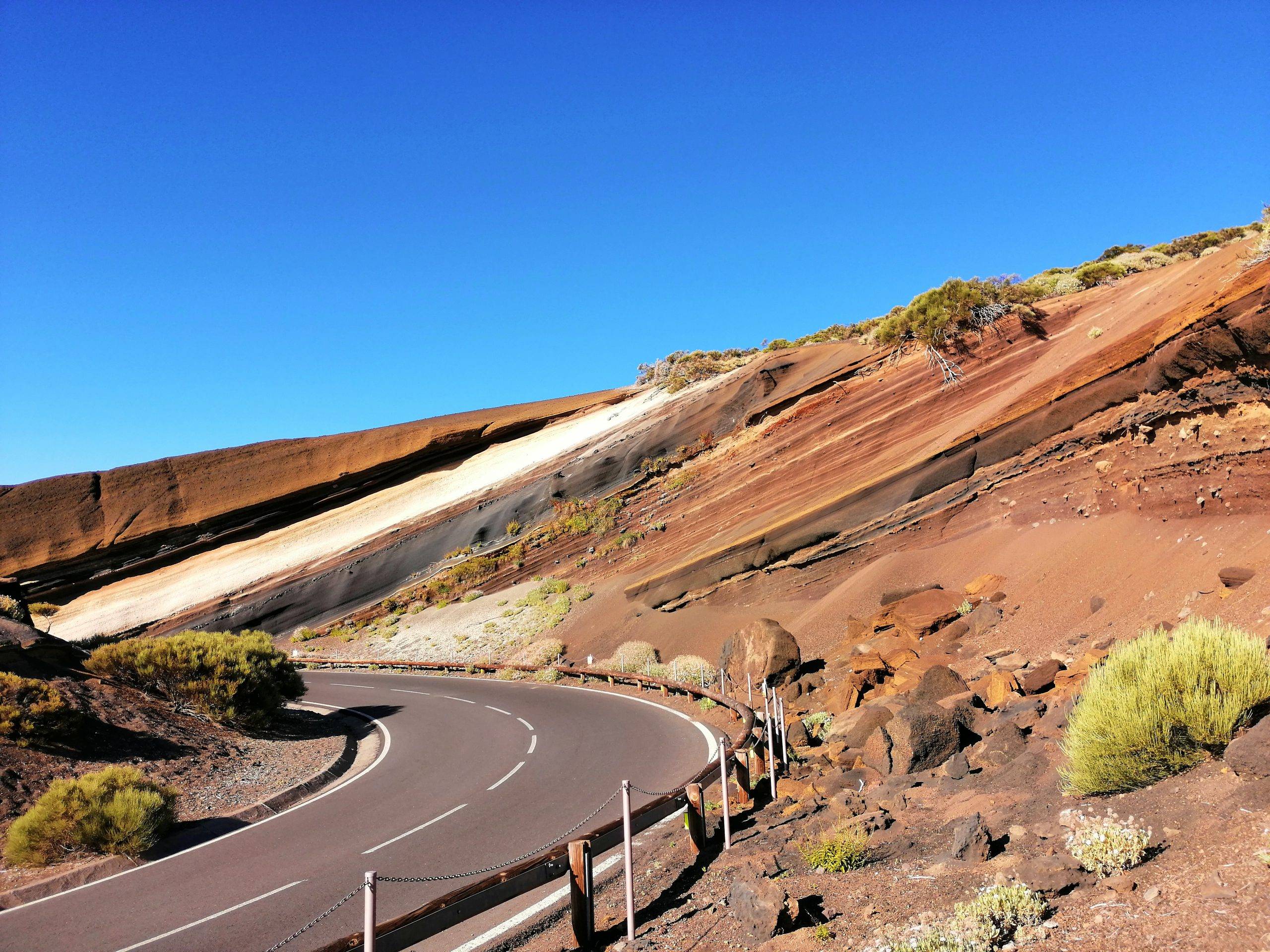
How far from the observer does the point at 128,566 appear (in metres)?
42.8

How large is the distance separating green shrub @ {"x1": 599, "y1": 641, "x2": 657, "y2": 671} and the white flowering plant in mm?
18357

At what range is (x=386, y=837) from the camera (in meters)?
9.03

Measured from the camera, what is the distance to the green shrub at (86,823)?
8.39m

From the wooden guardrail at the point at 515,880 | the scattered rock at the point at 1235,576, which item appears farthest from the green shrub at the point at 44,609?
the scattered rock at the point at 1235,576

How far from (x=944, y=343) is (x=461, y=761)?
1809cm

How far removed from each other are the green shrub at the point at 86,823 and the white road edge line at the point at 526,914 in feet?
17.2

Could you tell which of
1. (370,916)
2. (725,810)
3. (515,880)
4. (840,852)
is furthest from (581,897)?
(725,810)

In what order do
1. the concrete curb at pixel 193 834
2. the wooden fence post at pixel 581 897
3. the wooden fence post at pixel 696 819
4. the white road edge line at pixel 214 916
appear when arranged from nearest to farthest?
the wooden fence post at pixel 581 897 < the white road edge line at pixel 214 916 < the wooden fence post at pixel 696 819 < the concrete curb at pixel 193 834

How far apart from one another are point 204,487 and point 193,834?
4036cm

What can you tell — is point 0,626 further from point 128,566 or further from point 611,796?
point 128,566

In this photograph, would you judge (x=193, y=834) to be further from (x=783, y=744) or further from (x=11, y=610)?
(x=11, y=610)

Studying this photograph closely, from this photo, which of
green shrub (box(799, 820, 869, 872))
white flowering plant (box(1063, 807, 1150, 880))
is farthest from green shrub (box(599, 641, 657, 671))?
white flowering plant (box(1063, 807, 1150, 880))

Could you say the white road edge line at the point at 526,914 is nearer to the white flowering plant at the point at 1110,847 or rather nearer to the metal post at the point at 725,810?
the metal post at the point at 725,810

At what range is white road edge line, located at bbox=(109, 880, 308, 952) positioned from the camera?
6.39m
